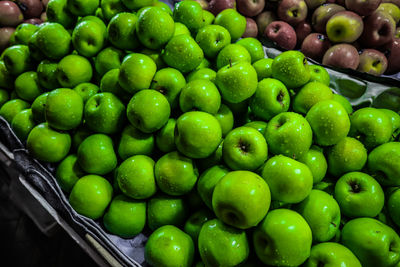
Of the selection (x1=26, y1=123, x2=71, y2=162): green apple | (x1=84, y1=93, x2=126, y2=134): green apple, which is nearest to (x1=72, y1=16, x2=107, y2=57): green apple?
(x1=84, y1=93, x2=126, y2=134): green apple

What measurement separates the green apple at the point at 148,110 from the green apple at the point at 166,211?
30 cm

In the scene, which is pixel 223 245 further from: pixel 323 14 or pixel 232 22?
pixel 323 14

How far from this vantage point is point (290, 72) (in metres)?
1.21

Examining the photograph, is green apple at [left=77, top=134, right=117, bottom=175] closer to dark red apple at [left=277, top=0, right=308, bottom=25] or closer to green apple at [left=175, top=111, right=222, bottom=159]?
green apple at [left=175, top=111, right=222, bottom=159]

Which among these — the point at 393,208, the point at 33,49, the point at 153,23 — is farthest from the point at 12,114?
the point at 393,208

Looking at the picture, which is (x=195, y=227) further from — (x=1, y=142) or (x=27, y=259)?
(x=27, y=259)

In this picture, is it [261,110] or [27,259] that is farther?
[27,259]

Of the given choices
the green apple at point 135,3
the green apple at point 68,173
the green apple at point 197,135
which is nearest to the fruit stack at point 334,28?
the green apple at point 135,3

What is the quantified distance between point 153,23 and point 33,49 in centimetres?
84

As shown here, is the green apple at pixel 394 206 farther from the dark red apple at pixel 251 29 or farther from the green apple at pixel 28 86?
the green apple at pixel 28 86

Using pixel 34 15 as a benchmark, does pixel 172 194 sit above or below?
below

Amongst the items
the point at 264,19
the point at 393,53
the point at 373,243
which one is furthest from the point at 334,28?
the point at 373,243

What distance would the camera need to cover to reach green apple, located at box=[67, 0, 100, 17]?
1591mm

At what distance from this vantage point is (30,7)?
8.66 ft
